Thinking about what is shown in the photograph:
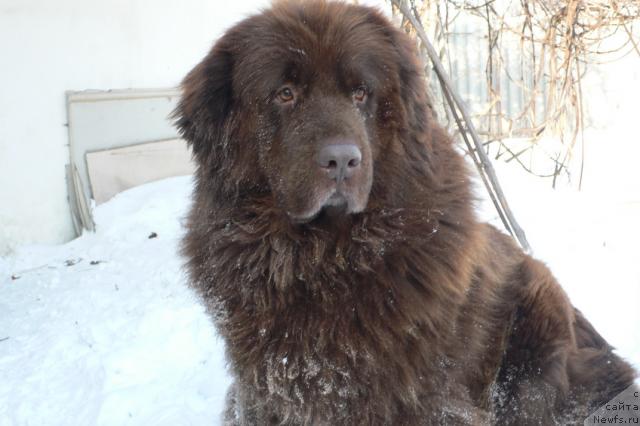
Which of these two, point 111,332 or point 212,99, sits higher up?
point 212,99

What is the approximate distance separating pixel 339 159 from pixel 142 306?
321 cm

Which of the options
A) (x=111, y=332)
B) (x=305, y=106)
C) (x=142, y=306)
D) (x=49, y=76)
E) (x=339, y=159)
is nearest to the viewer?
(x=339, y=159)

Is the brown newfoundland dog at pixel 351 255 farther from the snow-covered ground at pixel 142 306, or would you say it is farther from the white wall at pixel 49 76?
the white wall at pixel 49 76

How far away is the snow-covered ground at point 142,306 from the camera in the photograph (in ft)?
13.2

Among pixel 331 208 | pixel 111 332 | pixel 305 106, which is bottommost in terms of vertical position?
pixel 111 332

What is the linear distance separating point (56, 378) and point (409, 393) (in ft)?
8.87

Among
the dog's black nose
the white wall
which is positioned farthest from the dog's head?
the white wall

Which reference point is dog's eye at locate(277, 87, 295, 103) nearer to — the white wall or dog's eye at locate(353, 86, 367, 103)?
dog's eye at locate(353, 86, 367, 103)

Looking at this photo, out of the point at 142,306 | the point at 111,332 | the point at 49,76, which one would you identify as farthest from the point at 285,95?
the point at 49,76

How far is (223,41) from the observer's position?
304cm

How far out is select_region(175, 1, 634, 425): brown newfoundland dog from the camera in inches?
106

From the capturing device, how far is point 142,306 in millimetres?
5363

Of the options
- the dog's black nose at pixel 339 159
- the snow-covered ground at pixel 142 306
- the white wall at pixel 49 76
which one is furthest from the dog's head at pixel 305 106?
the white wall at pixel 49 76

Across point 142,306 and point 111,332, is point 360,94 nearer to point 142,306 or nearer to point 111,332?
point 111,332
